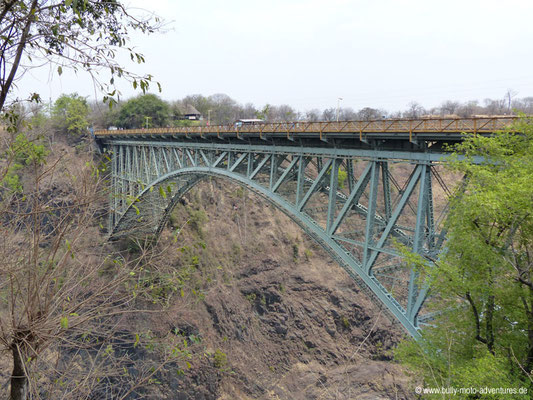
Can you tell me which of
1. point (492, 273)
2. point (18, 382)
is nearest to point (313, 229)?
point (492, 273)

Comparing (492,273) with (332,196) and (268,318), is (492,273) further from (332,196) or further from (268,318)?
(268,318)

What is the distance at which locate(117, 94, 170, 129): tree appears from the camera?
113 feet

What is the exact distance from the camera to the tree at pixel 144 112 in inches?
1359

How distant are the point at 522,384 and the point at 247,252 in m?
24.7

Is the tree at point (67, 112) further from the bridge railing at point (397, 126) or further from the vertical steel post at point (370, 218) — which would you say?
the vertical steel post at point (370, 218)

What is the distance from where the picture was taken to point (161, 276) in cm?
565

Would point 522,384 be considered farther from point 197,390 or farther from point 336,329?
point 336,329

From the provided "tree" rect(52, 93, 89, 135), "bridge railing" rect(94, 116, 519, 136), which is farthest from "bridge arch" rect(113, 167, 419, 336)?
"tree" rect(52, 93, 89, 135)

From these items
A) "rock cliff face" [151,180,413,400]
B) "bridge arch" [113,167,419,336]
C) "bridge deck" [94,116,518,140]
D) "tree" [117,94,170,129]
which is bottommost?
"rock cliff face" [151,180,413,400]

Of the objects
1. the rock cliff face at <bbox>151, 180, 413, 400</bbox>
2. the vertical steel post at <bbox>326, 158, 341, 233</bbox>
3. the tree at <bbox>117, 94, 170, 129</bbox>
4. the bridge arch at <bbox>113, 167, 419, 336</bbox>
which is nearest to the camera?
the bridge arch at <bbox>113, 167, 419, 336</bbox>

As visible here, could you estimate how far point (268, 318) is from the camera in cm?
2656

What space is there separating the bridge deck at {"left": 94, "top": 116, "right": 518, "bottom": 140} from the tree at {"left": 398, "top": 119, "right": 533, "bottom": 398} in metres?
0.94

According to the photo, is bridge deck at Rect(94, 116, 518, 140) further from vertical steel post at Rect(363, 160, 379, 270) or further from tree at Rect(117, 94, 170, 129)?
tree at Rect(117, 94, 170, 129)

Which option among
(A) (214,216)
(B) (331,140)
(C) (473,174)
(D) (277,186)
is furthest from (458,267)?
(A) (214,216)
